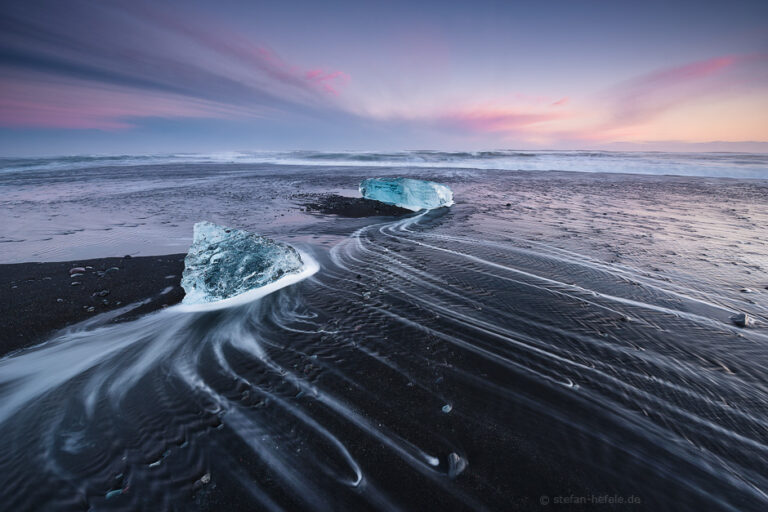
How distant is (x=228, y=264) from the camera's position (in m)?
4.57

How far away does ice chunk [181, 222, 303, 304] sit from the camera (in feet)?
13.9

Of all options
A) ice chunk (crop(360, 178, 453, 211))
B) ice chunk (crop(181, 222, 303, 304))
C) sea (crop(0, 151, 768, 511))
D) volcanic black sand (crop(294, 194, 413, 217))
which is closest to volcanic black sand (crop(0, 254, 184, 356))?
sea (crop(0, 151, 768, 511))

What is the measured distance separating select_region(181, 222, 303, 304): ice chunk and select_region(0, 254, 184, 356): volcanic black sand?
440 millimetres

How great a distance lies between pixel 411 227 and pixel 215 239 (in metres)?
5.23

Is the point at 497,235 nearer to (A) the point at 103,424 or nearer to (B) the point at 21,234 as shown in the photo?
(A) the point at 103,424

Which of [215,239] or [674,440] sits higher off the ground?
[215,239]

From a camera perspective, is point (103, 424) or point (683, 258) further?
point (683, 258)

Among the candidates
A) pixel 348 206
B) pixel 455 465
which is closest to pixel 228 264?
pixel 455 465

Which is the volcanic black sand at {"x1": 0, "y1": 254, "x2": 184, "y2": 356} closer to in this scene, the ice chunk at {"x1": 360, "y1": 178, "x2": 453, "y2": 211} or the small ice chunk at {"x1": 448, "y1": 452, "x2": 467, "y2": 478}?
the small ice chunk at {"x1": 448, "y1": 452, "x2": 467, "y2": 478}

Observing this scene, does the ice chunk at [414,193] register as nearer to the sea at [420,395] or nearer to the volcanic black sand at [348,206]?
the volcanic black sand at [348,206]

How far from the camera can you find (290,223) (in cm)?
887

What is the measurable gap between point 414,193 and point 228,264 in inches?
324

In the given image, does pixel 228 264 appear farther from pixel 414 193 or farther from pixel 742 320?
pixel 414 193

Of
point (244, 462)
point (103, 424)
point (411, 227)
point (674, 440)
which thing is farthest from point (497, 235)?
point (103, 424)
